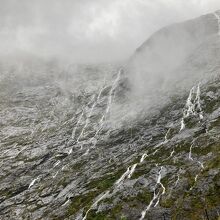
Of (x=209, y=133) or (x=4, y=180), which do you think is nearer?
(x=209, y=133)

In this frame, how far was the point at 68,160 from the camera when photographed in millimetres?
193750

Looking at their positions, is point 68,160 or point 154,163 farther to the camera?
point 68,160

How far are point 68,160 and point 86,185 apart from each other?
120ft

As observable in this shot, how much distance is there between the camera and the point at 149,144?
597 feet

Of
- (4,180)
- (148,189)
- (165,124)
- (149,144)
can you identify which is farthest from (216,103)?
(4,180)

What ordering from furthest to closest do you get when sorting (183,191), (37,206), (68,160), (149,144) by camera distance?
(68,160) → (149,144) → (37,206) → (183,191)

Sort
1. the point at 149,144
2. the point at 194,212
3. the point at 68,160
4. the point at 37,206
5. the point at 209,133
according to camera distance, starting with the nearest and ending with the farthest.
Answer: the point at 194,212
the point at 37,206
the point at 209,133
the point at 149,144
the point at 68,160

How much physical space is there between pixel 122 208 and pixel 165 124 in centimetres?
7547

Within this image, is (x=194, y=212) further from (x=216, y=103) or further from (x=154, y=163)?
(x=216, y=103)

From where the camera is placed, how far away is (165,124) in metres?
197

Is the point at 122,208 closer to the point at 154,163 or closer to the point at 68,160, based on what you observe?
the point at 154,163

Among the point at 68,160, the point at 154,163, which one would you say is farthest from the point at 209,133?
the point at 68,160

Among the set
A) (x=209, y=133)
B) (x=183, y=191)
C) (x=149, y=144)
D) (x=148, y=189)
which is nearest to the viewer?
(x=183, y=191)

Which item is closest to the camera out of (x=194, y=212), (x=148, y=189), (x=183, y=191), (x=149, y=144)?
(x=194, y=212)
